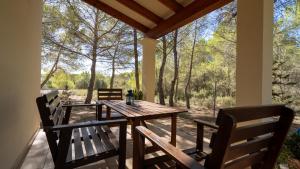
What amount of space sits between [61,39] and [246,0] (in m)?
6.73

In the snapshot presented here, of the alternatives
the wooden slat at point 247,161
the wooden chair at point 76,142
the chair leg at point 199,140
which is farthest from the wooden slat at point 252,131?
the wooden chair at point 76,142

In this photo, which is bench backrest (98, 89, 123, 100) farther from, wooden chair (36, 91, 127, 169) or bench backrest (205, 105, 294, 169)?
bench backrest (205, 105, 294, 169)

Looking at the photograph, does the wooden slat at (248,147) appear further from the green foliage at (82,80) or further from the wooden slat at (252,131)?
the green foliage at (82,80)

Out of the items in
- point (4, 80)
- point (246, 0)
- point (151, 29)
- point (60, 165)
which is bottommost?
point (60, 165)

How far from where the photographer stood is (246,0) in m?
2.24

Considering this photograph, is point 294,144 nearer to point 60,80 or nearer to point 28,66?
point 28,66

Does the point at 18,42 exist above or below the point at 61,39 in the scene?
below

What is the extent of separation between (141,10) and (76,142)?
3.07 m

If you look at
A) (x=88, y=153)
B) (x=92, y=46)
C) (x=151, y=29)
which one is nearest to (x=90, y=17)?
(x=92, y=46)

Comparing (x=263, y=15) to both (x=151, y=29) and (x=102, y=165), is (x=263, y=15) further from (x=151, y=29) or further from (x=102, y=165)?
(x=151, y=29)

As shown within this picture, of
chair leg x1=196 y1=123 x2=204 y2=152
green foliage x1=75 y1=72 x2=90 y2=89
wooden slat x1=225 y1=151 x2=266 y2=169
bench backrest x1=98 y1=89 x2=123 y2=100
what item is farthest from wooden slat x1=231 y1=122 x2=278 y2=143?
green foliage x1=75 y1=72 x2=90 y2=89

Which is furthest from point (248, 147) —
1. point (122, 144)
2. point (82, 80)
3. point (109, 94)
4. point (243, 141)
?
point (82, 80)

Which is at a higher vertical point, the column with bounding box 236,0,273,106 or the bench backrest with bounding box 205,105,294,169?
the column with bounding box 236,0,273,106

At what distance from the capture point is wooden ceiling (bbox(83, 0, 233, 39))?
312 cm
